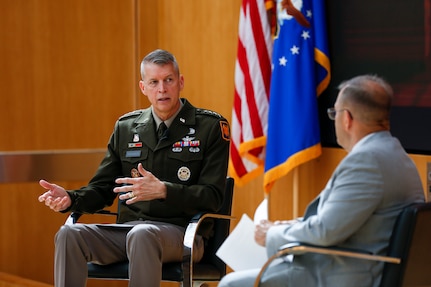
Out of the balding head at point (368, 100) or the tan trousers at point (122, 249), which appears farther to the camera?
the tan trousers at point (122, 249)

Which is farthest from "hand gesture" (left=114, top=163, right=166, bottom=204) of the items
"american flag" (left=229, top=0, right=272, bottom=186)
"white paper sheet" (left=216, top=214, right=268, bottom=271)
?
"american flag" (left=229, top=0, right=272, bottom=186)

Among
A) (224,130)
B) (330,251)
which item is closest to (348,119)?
(330,251)

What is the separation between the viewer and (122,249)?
409 cm

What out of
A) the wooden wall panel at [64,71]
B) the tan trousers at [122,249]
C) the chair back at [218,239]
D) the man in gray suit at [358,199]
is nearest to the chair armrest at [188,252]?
the tan trousers at [122,249]

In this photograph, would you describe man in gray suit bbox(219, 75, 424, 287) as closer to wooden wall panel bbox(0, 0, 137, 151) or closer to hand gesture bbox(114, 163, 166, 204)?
hand gesture bbox(114, 163, 166, 204)

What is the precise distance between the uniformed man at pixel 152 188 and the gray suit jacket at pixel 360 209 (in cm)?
94

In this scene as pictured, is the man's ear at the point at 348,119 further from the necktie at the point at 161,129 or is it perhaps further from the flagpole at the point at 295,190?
the flagpole at the point at 295,190

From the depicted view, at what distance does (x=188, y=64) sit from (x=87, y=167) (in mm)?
1126

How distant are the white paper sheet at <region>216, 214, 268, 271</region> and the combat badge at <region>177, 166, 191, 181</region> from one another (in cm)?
76

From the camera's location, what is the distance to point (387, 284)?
9.91ft

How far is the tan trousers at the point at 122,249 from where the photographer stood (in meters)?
3.86

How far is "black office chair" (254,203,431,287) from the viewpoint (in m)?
2.98

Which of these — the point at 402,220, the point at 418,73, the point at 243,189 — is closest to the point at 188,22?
the point at 243,189

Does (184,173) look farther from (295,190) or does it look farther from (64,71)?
(64,71)
